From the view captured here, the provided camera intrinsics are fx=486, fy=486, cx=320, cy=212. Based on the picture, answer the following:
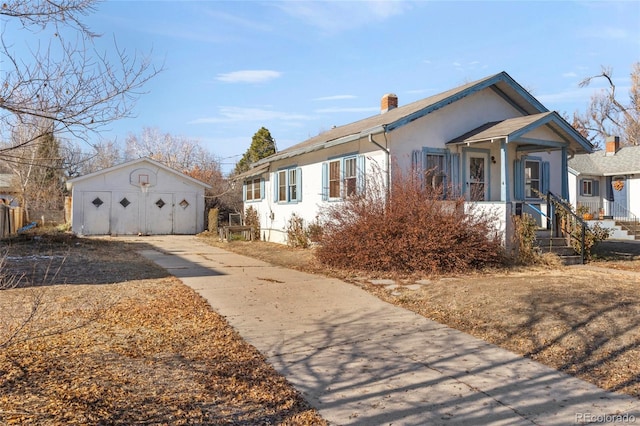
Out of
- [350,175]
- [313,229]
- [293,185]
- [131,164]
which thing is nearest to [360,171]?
[350,175]

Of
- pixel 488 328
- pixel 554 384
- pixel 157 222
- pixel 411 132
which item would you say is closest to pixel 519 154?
pixel 411 132

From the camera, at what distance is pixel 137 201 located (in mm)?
26422

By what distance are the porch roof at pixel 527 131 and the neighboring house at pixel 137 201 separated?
58.7 ft

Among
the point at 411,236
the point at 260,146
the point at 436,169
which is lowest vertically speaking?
the point at 411,236

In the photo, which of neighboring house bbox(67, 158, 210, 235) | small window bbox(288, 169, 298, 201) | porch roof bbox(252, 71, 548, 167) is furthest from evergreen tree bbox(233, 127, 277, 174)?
porch roof bbox(252, 71, 548, 167)

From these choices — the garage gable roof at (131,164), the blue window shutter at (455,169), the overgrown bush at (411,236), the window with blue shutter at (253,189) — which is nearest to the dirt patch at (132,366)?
the overgrown bush at (411,236)

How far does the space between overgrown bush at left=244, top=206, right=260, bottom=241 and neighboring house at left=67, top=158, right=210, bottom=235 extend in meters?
5.61

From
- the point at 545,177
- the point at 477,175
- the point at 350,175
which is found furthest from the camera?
the point at 545,177

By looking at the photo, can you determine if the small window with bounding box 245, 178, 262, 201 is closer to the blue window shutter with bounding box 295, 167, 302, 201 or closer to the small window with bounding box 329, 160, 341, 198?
the blue window shutter with bounding box 295, 167, 302, 201

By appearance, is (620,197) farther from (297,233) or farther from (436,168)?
(297,233)

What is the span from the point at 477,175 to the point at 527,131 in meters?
2.25

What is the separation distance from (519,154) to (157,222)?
1945 centimetres

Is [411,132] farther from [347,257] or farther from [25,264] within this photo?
[25,264]

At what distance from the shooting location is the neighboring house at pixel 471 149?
12922mm
